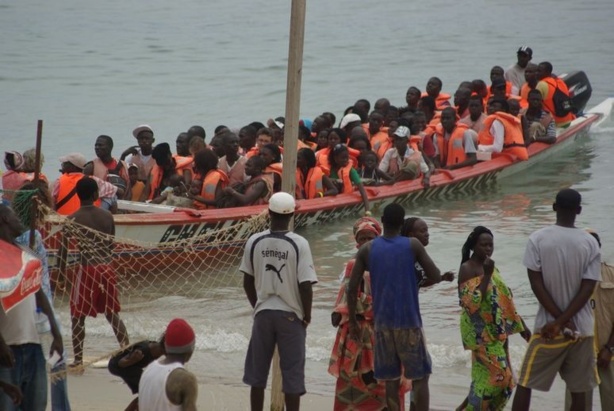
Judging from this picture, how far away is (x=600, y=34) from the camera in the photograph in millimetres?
36281

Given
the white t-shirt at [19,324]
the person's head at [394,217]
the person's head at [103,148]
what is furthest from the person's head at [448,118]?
the white t-shirt at [19,324]

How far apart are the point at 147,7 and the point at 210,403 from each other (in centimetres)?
4002

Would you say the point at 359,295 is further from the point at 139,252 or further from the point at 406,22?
the point at 406,22

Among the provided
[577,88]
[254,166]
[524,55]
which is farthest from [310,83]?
[254,166]

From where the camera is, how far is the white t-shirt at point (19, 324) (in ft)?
19.4

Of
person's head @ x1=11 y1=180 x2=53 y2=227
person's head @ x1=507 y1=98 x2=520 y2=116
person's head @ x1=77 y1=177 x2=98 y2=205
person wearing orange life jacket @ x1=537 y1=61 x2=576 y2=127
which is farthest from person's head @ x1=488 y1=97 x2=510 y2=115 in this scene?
person's head @ x1=77 y1=177 x2=98 y2=205

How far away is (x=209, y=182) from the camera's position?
41.8 ft

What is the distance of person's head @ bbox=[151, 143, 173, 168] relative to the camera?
13.3 m

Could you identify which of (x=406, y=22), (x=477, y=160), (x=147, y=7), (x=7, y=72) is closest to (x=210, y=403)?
(x=477, y=160)

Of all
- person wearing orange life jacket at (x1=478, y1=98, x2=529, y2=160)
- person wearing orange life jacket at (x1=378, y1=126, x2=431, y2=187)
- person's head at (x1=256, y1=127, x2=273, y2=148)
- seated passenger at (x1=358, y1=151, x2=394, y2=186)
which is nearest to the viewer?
person's head at (x1=256, y1=127, x2=273, y2=148)

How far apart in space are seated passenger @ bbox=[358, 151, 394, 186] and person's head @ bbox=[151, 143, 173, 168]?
2.62m

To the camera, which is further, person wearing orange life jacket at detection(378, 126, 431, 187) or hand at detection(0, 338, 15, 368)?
person wearing orange life jacket at detection(378, 126, 431, 187)

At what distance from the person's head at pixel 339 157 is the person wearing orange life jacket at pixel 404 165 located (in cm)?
116

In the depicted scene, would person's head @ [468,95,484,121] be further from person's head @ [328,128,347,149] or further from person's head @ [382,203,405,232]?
person's head @ [382,203,405,232]
